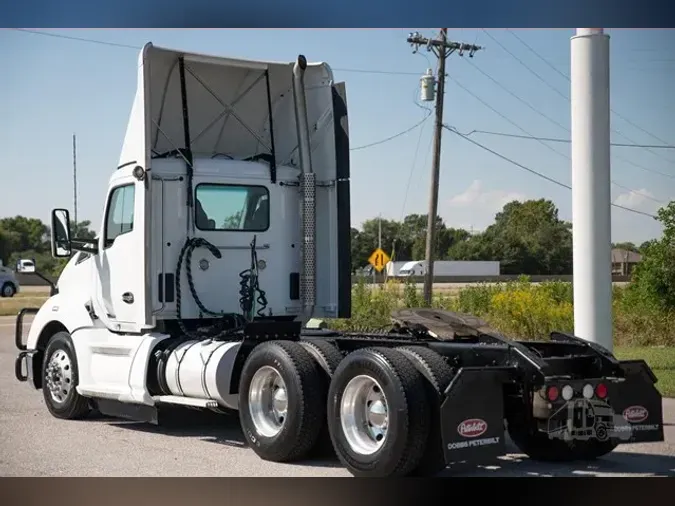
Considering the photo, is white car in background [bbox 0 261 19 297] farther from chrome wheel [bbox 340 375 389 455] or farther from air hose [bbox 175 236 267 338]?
chrome wheel [bbox 340 375 389 455]

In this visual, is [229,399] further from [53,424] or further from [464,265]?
[464,265]

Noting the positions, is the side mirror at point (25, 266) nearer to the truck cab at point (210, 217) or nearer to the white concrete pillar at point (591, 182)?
the truck cab at point (210, 217)

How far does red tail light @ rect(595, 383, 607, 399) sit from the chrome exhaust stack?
3816 millimetres

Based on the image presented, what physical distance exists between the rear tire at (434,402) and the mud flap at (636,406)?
1.37 metres

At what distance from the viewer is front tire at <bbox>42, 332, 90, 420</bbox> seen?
11148 millimetres

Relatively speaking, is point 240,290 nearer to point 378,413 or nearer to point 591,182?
point 378,413

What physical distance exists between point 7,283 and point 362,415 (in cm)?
3378

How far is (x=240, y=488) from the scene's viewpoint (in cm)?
814

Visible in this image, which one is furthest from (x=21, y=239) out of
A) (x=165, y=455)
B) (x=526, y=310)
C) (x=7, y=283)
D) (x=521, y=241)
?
(x=165, y=455)

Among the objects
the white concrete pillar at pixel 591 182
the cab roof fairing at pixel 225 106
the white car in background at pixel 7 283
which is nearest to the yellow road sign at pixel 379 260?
the white car in background at pixel 7 283

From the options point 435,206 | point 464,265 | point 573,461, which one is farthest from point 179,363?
point 464,265

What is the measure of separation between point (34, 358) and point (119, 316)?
1601 millimetres

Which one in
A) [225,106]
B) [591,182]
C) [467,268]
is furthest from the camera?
[467,268]

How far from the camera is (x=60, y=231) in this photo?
11117 mm
